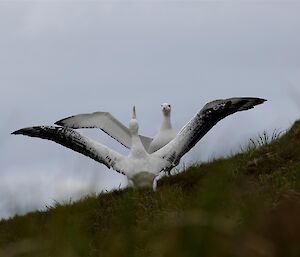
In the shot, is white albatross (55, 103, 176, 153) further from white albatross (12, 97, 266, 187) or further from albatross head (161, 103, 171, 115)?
white albatross (12, 97, 266, 187)

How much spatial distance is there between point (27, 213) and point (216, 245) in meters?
1.54

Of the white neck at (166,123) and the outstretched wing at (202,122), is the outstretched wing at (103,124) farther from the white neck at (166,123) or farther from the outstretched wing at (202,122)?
the outstretched wing at (202,122)

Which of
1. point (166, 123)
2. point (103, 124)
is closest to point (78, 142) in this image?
point (103, 124)

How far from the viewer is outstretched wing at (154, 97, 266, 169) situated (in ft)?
41.4

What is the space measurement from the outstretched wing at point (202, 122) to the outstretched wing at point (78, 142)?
72 centimetres

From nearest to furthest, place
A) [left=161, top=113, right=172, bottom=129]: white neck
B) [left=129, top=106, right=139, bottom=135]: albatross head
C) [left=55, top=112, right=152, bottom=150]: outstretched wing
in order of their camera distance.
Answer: [left=129, top=106, right=139, bottom=135]: albatross head → [left=55, top=112, right=152, bottom=150]: outstretched wing → [left=161, top=113, right=172, bottom=129]: white neck

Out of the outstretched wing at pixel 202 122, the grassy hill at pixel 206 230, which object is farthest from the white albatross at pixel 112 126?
the grassy hill at pixel 206 230

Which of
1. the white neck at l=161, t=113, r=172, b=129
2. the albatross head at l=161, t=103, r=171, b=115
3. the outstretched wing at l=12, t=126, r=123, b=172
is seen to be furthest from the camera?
the albatross head at l=161, t=103, r=171, b=115

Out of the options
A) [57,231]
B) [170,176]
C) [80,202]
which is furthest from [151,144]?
[57,231]

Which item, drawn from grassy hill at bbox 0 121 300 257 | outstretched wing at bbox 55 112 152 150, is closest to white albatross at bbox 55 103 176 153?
outstretched wing at bbox 55 112 152 150

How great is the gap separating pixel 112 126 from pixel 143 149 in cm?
157

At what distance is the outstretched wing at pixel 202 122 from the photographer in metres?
12.6

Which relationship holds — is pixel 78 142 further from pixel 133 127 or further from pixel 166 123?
pixel 166 123

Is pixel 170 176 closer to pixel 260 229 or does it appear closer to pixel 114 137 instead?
pixel 114 137
